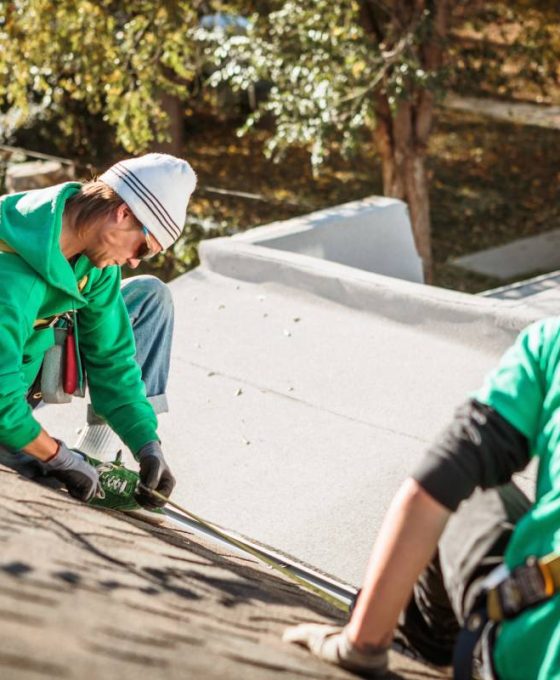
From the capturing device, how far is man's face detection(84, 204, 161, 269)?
10.6 ft

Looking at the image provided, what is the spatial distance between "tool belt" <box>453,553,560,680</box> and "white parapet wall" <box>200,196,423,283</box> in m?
4.44

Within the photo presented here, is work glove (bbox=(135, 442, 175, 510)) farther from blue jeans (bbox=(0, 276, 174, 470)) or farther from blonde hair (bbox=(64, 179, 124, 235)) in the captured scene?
blonde hair (bbox=(64, 179, 124, 235))

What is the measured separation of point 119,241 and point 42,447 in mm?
661

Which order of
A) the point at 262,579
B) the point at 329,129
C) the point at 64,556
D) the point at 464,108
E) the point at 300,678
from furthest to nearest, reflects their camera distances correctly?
the point at 464,108
the point at 329,129
the point at 262,579
the point at 64,556
the point at 300,678

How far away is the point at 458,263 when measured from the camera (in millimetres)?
11398

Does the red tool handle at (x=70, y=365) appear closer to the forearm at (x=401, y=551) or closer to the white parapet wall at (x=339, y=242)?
the forearm at (x=401, y=551)

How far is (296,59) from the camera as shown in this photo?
8906 mm

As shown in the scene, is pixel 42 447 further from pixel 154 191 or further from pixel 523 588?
pixel 523 588

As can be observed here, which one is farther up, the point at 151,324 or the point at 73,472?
the point at 151,324

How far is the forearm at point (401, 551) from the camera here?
1.95m

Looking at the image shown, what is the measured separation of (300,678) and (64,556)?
21.7 inches

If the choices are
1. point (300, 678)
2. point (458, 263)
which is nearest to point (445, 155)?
point (458, 263)

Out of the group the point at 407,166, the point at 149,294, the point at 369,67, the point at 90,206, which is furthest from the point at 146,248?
the point at 407,166

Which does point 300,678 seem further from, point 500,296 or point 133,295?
point 500,296
